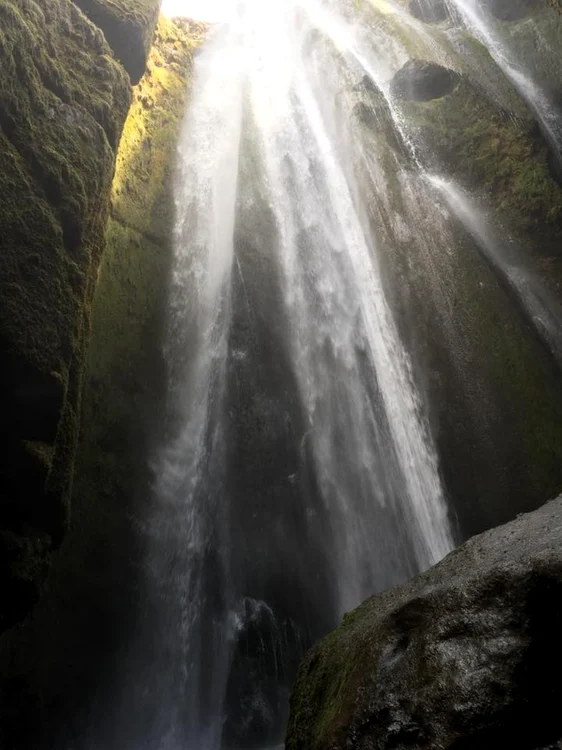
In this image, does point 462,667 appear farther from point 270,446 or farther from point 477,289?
A: point 477,289

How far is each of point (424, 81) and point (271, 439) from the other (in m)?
12.2

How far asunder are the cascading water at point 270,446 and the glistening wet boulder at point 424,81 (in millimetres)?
2930

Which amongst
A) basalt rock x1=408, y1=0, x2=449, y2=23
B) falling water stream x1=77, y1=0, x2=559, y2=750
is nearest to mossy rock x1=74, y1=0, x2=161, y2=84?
falling water stream x1=77, y1=0, x2=559, y2=750

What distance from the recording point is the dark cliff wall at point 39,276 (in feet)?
21.1

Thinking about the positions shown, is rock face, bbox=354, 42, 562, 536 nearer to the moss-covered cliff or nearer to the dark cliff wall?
the moss-covered cliff

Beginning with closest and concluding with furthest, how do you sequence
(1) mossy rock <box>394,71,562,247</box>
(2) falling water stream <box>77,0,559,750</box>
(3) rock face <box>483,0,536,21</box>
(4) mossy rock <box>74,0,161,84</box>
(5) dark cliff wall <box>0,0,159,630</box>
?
(5) dark cliff wall <box>0,0,159,630</box> → (2) falling water stream <box>77,0,559,750</box> → (4) mossy rock <box>74,0,161,84</box> → (1) mossy rock <box>394,71,562,247</box> → (3) rock face <box>483,0,536,21</box>

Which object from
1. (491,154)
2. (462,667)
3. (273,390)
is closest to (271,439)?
(273,390)

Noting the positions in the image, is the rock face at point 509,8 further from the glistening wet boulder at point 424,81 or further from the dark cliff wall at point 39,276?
the dark cliff wall at point 39,276

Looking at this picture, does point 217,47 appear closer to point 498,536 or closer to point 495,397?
point 495,397

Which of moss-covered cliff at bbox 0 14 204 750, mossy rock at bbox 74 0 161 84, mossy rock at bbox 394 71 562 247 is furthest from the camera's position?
mossy rock at bbox 394 71 562 247

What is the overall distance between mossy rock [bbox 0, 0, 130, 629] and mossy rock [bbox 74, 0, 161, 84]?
2.66m

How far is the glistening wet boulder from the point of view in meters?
15.1

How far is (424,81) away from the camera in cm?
1536

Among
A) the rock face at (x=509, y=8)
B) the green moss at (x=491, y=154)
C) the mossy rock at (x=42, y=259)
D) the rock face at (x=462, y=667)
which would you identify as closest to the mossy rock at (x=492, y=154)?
the green moss at (x=491, y=154)
